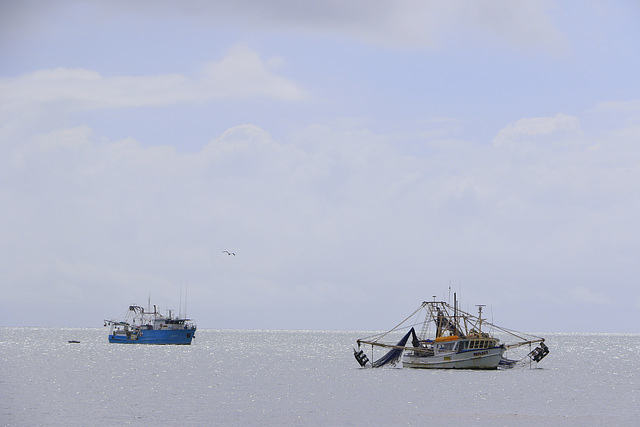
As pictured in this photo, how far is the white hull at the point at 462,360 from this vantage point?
327 feet

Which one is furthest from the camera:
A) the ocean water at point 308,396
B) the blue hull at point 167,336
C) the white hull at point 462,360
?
the blue hull at point 167,336

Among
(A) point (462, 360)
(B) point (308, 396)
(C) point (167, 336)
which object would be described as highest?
(C) point (167, 336)

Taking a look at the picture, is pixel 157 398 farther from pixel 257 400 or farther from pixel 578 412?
pixel 578 412

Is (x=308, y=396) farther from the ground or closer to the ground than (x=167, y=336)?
closer to the ground

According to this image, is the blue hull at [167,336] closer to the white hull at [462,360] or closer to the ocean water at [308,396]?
the ocean water at [308,396]

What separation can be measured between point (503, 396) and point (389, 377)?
2297 cm

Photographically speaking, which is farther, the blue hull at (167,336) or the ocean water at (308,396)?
the blue hull at (167,336)

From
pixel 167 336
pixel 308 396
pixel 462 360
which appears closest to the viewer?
pixel 308 396

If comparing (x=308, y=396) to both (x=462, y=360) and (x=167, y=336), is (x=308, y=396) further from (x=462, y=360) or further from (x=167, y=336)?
(x=167, y=336)

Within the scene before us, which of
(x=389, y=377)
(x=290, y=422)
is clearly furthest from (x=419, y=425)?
(x=389, y=377)

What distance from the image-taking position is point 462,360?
99812 mm

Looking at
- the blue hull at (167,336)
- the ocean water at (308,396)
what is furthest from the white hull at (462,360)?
the blue hull at (167,336)

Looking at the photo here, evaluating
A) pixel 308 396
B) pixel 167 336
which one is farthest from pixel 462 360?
pixel 167 336

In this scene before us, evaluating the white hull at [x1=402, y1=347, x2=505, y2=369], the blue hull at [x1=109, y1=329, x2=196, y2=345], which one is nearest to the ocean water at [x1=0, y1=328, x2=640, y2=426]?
the white hull at [x1=402, y1=347, x2=505, y2=369]
